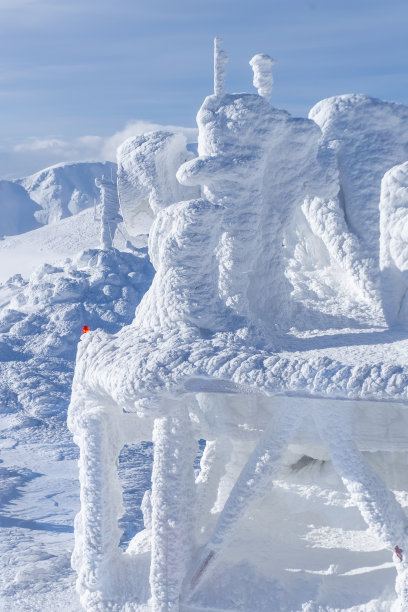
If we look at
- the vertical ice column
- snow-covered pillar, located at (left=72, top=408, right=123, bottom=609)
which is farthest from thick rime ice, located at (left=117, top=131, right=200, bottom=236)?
snow-covered pillar, located at (left=72, top=408, right=123, bottom=609)

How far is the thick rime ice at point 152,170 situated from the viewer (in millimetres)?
6707

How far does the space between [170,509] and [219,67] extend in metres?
3.59

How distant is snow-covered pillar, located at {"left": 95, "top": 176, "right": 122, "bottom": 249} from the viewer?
20794 mm

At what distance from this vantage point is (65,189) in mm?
44656

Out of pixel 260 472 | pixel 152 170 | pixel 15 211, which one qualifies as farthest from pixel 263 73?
pixel 15 211

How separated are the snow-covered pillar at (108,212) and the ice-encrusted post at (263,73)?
45.7ft

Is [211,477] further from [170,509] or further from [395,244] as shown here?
[395,244]

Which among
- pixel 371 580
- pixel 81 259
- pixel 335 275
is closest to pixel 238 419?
pixel 371 580

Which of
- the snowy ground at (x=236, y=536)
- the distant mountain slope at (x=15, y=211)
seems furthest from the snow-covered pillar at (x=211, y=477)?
the distant mountain slope at (x=15, y=211)

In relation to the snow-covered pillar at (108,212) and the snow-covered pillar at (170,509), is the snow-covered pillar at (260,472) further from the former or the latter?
the snow-covered pillar at (108,212)

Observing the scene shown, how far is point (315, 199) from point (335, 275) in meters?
0.81

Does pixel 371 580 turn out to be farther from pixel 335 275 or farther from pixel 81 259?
pixel 81 259

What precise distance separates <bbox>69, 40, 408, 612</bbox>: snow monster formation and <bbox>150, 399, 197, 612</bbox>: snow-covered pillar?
1 centimetres

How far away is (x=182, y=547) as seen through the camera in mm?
5504
